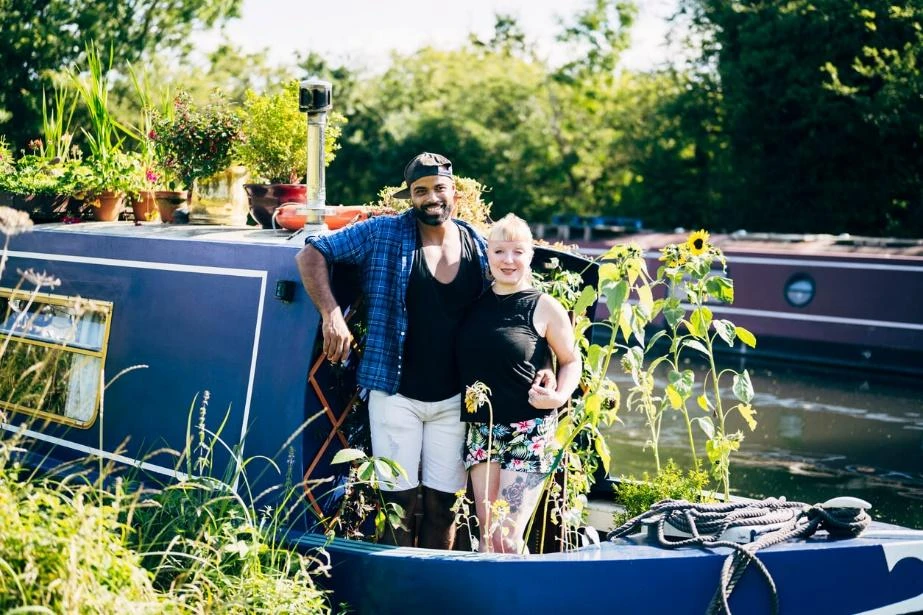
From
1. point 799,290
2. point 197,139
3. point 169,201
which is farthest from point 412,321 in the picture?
→ point 799,290

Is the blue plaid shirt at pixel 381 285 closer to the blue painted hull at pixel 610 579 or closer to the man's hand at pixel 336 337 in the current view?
the man's hand at pixel 336 337

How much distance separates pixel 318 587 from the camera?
4.01 meters

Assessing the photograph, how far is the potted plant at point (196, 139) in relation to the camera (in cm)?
509

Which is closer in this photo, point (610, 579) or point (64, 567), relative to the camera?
point (64, 567)

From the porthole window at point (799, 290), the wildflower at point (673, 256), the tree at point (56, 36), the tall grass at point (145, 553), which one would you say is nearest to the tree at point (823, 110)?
the porthole window at point (799, 290)

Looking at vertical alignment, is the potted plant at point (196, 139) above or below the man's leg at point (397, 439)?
above

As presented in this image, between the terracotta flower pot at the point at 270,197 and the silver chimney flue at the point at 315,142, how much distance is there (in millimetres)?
546

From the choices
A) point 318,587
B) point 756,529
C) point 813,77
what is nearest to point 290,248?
point 318,587

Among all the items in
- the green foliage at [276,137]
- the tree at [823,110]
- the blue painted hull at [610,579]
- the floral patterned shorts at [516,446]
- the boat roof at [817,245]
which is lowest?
the blue painted hull at [610,579]

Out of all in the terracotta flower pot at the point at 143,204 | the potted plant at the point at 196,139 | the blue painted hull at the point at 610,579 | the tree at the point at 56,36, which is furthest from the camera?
the tree at the point at 56,36

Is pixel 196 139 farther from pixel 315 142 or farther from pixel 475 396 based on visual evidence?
pixel 475 396

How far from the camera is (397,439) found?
13.1 feet

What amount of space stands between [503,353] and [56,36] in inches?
877

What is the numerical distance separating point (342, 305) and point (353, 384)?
320 mm
